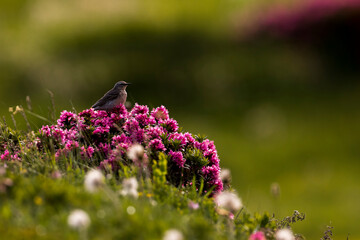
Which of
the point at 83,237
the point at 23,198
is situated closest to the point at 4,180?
the point at 23,198

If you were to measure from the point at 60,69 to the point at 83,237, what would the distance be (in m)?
13.4

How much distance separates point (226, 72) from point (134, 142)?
11.0 m

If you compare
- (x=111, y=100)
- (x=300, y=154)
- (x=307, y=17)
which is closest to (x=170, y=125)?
(x=111, y=100)

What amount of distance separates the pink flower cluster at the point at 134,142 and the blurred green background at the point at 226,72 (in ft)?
23.8

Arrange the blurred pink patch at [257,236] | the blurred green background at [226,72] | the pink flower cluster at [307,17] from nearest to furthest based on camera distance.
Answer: the blurred pink patch at [257,236]
the blurred green background at [226,72]
the pink flower cluster at [307,17]

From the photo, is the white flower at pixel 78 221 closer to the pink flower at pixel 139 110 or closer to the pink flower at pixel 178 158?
the pink flower at pixel 178 158

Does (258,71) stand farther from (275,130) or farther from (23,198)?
(23,198)

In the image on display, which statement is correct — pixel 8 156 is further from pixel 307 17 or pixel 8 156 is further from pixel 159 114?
pixel 307 17

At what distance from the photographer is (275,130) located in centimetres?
1559

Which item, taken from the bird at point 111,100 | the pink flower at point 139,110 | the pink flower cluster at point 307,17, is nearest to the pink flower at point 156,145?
the pink flower at point 139,110

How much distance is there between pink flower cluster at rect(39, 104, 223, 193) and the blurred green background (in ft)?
23.8

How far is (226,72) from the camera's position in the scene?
668 inches

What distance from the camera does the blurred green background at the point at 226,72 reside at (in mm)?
14766

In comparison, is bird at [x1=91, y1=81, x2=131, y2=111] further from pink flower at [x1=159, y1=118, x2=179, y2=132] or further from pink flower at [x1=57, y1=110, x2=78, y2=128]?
pink flower at [x1=159, y1=118, x2=179, y2=132]
